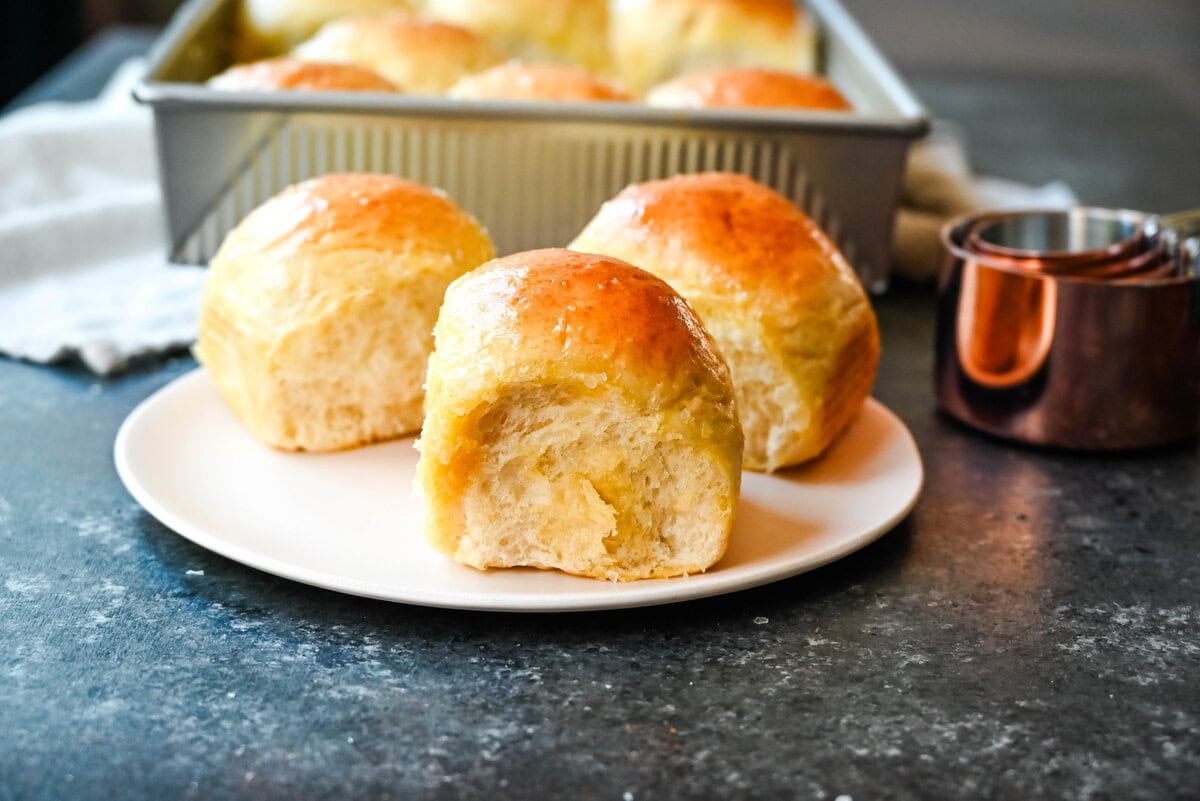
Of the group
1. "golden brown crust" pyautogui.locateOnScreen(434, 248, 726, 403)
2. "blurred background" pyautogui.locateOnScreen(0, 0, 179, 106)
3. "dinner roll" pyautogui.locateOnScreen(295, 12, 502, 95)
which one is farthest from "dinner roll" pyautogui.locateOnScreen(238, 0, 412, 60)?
"blurred background" pyautogui.locateOnScreen(0, 0, 179, 106)

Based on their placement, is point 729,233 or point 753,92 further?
point 753,92

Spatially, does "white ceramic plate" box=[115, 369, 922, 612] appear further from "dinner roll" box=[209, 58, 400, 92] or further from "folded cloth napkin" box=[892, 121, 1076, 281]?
"folded cloth napkin" box=[892, 121, 1076, 281]

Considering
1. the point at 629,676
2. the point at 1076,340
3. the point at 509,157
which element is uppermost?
the point at 509,157

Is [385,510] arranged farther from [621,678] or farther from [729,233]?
[729,233]

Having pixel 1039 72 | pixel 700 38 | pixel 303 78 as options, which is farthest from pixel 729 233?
pixel 1039 72

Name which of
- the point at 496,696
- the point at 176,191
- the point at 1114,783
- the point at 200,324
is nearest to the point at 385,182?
the point at 200,324

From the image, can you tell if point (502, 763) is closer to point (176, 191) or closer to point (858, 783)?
point (858, 783)
